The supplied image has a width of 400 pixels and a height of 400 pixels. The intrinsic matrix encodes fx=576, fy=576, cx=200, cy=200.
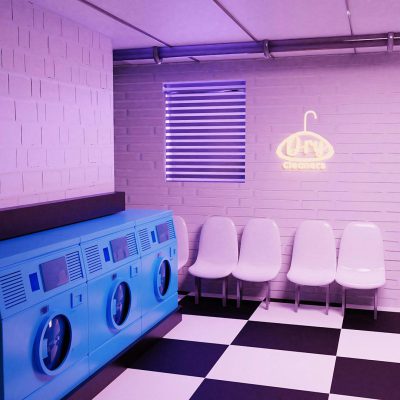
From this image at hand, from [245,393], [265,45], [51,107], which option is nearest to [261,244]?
[265,45]

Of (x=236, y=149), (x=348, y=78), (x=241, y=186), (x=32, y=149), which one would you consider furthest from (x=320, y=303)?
(x=32, y=149)

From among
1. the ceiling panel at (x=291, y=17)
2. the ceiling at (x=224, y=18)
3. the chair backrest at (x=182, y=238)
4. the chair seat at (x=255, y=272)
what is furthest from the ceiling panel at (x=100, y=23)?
the chair seat at (x=255, y=272)

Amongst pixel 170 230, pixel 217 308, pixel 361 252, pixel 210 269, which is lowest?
pixel 217 308

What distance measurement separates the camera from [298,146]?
230 inches

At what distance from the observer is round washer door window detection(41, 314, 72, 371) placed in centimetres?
311

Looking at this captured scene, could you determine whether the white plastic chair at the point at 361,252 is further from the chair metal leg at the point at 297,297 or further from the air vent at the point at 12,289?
the air vent at the point at 12,289

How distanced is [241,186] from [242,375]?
248 centimetres

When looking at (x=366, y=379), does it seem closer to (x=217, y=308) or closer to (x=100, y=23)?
(x=217, y=308)

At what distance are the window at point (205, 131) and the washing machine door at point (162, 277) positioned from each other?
5.06ft

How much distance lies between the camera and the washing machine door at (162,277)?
4.66 meters

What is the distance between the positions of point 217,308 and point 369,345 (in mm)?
1584

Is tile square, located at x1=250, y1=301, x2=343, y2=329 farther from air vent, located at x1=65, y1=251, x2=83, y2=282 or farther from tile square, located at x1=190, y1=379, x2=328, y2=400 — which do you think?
air vent, located at x1=65, y1=251, x2=83, y2=282

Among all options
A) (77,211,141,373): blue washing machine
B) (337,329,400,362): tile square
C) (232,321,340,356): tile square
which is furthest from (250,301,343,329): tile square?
(77,211,141,373): blue washing machine

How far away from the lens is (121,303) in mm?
4082
